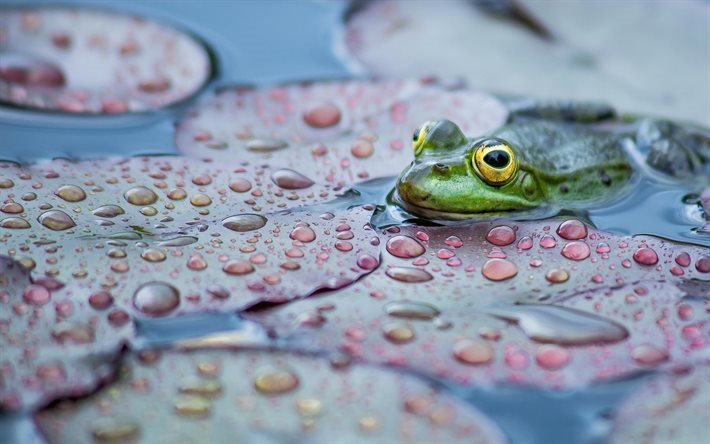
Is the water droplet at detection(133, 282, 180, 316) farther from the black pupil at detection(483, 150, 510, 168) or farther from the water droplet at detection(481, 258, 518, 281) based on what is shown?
the black pupil at detection(483, 150, 510, 168)

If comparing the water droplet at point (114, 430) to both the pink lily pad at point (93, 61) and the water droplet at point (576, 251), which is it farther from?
the pink lily pad at point (93, 61)

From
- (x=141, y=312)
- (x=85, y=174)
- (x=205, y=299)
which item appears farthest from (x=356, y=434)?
(x=85, y=174)

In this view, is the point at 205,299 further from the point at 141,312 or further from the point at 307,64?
the point at 307,64

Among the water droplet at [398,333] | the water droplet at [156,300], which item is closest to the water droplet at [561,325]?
the water droplet at [398,333]

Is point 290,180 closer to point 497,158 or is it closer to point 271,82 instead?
point 497,158

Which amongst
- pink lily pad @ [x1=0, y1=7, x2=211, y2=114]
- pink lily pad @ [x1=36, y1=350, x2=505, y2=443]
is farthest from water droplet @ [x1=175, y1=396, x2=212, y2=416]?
pink lily pad @ [x1=0, y1=7, x2=211, y2=114]
